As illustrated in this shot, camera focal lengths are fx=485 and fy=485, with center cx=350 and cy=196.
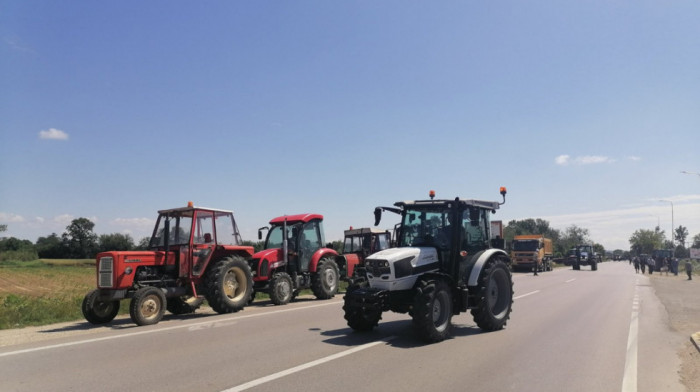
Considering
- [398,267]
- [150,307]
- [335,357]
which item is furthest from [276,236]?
[335,357]

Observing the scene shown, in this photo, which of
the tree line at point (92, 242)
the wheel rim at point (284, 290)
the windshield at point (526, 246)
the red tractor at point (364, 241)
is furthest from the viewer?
the tree line at point (92, 242)

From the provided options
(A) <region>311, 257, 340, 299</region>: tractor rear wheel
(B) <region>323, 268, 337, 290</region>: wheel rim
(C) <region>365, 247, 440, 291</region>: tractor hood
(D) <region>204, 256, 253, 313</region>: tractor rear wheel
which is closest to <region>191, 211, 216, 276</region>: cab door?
(D) <region>204, 256, 253, 313</region>: tractor rear wheel

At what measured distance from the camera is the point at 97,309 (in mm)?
10695

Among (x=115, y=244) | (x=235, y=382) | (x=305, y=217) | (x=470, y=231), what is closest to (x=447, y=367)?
(x=235, y=382)

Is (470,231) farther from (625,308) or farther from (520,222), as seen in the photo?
(520,222)

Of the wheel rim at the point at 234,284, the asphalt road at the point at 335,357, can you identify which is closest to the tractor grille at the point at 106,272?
the asphalt road at the point at 335,357

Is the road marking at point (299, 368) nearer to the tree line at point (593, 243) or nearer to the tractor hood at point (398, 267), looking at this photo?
the tractor hood at point (398, 267)

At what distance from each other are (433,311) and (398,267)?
0.91 m

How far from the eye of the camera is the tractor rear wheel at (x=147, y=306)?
9992 mm

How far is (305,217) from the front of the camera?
50.5 feet

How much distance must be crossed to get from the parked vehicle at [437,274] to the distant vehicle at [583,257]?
40158 mm

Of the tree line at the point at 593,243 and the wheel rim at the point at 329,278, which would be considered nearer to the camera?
the wheel rim at the point at 329,278

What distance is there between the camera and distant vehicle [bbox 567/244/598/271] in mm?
45250

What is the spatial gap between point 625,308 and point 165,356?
41.0ft
